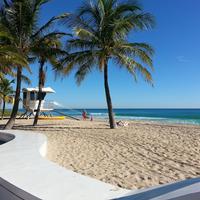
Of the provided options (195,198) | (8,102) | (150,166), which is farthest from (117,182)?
(8,102)

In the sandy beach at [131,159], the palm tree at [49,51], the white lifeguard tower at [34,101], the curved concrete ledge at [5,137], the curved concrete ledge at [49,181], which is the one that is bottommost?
the sandy beach at [131,159]

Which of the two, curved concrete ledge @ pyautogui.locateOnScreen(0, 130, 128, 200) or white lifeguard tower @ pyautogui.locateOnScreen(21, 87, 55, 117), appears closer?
curved concrete ledge @ pyautogui.locateOnScreen(0, 130, 128, 200)

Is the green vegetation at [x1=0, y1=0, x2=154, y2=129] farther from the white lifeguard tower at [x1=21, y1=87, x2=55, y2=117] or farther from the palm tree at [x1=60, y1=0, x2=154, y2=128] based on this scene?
the white lifeguard tower at [x1=21, y1=87, x2=55, y2=117]

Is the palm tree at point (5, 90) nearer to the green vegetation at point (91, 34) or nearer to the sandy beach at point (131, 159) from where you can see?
the green vegetation at point (91, 34)

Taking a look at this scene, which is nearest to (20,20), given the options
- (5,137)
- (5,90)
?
(5,137)

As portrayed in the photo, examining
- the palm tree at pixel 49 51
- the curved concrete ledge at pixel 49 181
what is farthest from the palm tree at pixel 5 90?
the curved concrete ledge at pixel 49 181

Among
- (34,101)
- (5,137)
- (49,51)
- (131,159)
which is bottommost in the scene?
(131,159)

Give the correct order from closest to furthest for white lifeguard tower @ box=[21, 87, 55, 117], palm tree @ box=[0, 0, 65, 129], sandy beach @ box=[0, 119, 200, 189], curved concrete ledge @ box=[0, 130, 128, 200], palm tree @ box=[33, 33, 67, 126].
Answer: curved concrete ledge @ box=[0, 130, 128, 200]
sandy beach @ box=[0, 119, 200, 189]
palm tree @ box=[0, 0, 65, 129]
palm tree @ box=[33, 33, 67, 126]
white lifeguard tower @ box=[21, 87, 55, 117]

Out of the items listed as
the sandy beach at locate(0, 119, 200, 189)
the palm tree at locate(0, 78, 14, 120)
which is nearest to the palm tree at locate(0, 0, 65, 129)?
the sandy beach at locate(0, 119, 200, 189)

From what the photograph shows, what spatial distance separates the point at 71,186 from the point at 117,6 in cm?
1272

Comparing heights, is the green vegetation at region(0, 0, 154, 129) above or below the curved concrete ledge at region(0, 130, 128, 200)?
above

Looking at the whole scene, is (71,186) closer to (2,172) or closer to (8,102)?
(2,172)

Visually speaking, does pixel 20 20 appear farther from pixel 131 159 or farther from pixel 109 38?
pixel 131 159

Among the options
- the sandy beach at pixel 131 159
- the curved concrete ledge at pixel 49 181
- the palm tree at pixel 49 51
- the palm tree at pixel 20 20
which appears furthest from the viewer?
the palm tree at pixel 49 51
